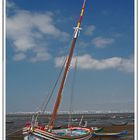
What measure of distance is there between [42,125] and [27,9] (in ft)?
2.03

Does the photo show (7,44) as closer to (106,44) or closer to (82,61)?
(82,61)

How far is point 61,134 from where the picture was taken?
162cm

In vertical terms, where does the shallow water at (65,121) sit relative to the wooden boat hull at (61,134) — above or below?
above

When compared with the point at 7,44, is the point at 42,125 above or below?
below

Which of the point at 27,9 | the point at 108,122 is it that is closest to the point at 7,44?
the point at 27,9

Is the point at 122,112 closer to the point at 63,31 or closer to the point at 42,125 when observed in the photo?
the point at 42,125

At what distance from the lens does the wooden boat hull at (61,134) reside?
5.27 ft

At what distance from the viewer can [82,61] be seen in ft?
5.39

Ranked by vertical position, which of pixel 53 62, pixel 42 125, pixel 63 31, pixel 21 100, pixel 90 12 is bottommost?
pixel 42 125

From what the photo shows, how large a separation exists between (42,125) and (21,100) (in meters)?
0.17

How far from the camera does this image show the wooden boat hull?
1.61m

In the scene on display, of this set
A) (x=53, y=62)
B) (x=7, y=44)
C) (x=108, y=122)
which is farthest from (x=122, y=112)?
(x=7, y=44)

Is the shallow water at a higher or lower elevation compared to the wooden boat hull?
higher

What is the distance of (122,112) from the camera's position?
162 centimetres
